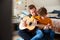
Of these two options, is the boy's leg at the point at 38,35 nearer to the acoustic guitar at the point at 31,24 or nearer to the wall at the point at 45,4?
the acoustic guitar at the point at 31,24

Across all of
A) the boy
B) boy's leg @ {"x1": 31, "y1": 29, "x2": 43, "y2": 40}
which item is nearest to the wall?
the boy

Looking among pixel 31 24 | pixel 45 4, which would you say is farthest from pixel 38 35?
pixel 45 4

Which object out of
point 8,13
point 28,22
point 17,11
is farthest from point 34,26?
point 8,13

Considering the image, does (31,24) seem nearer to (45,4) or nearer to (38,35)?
(38,35)

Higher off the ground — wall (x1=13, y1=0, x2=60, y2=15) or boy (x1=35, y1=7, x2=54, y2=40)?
wall (x1=13, y1=0, x2=60, y2=15)

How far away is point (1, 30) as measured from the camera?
0.38 meters

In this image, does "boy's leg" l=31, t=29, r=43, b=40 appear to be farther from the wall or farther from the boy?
the wall

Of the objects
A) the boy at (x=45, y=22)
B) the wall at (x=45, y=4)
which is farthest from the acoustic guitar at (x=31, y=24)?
the wall at (x=45, y=4)

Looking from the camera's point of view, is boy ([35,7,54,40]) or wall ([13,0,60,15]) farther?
wall ([13,0,60,15])

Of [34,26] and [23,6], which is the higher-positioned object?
[23,6]

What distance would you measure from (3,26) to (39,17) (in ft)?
7.66

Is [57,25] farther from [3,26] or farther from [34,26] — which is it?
[3,26]

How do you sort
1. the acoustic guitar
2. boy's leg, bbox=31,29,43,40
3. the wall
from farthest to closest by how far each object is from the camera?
the wall → the acoustic guitar → boy's leg, bbox=31,29,43,40

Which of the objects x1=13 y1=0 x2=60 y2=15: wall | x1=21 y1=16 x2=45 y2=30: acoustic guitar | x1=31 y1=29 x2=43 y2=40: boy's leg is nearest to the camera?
x1=31 y1=29 x2=43 y2=40: boy's leg
